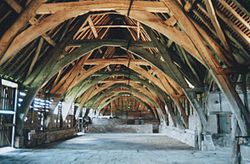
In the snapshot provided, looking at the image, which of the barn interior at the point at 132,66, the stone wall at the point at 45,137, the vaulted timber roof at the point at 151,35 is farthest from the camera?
the stone wall at the point at 45,137

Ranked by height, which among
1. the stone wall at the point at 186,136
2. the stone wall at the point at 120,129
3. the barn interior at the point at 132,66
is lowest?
the stone wall at the point at 120,129

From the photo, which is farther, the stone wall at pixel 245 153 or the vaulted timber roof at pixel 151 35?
the vaulted timber roof at pixel 151 35

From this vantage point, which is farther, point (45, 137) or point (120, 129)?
point (120, 129)

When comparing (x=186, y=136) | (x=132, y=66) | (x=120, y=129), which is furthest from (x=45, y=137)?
(x=120, y=129)

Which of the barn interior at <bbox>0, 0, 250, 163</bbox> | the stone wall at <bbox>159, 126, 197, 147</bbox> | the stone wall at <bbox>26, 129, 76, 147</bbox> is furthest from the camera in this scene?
the stone wall at <bbox>159, 126, 197, 147</bbox>

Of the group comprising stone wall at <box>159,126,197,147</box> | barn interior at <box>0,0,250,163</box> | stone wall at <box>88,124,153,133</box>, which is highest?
barn interior at <box>0,0,250,163</box>

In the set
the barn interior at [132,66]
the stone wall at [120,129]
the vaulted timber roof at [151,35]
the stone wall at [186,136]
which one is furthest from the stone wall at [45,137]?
the stone wall at [120,129]

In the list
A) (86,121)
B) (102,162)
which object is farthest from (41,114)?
(86,121)

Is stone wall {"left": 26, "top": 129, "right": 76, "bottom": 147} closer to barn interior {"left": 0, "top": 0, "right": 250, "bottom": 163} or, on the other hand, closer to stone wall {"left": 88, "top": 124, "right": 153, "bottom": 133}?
barn interior {"left": 0, "top": 0, "right": 250, "bottom": 163}

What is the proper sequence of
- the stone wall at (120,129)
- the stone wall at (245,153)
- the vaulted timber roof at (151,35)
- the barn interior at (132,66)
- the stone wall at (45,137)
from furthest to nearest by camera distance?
the stone wall at (120,129), the stone wall at (45,137), the barn interior at (132,66), the vaulted timber roof at (151,35), the stone wall at (245,153)

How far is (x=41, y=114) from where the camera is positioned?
454 inches

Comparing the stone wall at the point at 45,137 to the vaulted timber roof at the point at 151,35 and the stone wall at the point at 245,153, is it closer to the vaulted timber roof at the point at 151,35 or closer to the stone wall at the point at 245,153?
the vaulted timber roof at the point at 151,35

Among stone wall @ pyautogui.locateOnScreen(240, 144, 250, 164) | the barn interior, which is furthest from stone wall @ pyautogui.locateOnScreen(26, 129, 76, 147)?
stone wall @ pyautogui.locateOnScreen(240, 144, 250, 164)

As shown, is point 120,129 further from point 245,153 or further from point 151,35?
point 245,153
